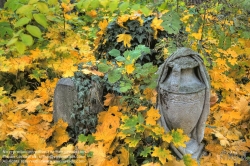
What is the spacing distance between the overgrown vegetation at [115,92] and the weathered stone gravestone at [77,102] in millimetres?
66

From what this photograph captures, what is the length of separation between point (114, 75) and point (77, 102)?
66cm

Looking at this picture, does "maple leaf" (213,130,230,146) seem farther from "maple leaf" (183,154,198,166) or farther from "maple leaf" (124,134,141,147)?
"maple leaf" (124,134,141,147)

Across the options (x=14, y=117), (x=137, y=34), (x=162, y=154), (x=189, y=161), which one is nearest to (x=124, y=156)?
(x=162, y=154)

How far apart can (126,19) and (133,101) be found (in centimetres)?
150

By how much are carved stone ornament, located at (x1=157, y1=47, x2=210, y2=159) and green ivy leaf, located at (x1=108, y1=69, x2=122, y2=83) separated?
0.39 m

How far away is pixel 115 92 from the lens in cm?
301

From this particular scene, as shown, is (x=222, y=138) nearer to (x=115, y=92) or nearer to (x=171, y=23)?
(x=115, y=92)

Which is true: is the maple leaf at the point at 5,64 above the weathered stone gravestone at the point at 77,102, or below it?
above

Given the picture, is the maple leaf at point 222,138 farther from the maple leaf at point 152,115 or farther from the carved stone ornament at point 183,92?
the maple leaf at point 152,115

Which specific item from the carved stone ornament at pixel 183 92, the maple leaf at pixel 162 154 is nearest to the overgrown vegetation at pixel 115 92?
the maple leaf at pixel 162 154

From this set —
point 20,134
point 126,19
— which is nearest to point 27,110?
point 20,134

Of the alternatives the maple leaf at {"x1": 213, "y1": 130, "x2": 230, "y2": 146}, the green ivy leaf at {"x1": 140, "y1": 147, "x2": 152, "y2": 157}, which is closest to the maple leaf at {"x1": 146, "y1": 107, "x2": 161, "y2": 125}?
the green ivy leaf at {"x1": 140, "y1": 147, "x2": 152, "y2": 157}

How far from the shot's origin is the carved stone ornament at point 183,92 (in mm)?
2346

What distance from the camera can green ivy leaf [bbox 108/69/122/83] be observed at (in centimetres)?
244
